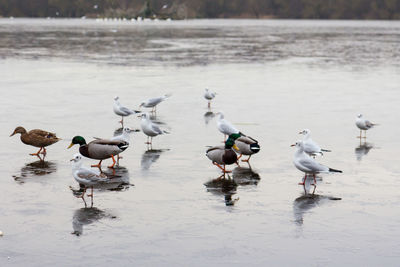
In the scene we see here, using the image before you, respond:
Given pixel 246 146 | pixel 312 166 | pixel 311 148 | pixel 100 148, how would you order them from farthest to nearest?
pixel 246 146 → pixel 311 148 → pixel 100 148 → pixel 312 166

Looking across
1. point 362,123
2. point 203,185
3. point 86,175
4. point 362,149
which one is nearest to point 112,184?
point 86,175

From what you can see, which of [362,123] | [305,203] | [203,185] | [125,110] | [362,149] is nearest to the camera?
[305,203]

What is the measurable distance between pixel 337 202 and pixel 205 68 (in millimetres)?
22371

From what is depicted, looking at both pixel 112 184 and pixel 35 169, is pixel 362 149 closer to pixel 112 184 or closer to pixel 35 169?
pixel 112 184

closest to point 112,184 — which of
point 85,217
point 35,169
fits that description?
point 35,169

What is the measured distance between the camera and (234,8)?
607ft

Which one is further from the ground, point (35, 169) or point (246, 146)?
point (246, 146)

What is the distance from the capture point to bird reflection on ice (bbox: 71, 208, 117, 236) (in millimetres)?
8820

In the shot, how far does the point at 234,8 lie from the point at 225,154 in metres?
177

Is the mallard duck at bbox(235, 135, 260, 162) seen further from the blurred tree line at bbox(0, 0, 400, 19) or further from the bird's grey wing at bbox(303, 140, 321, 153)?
the blurred tree line at bbox(0, 0, 400, 19)

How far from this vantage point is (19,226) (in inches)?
345

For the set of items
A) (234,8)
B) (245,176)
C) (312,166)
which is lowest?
(245,176)

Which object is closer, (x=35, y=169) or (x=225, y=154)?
(x=225, y=154)

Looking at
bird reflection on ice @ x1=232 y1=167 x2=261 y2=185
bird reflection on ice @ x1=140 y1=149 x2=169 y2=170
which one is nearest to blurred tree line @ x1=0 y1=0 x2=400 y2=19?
bird reflection on ice @ x1=140 y1=149 x2=169 y2=170
